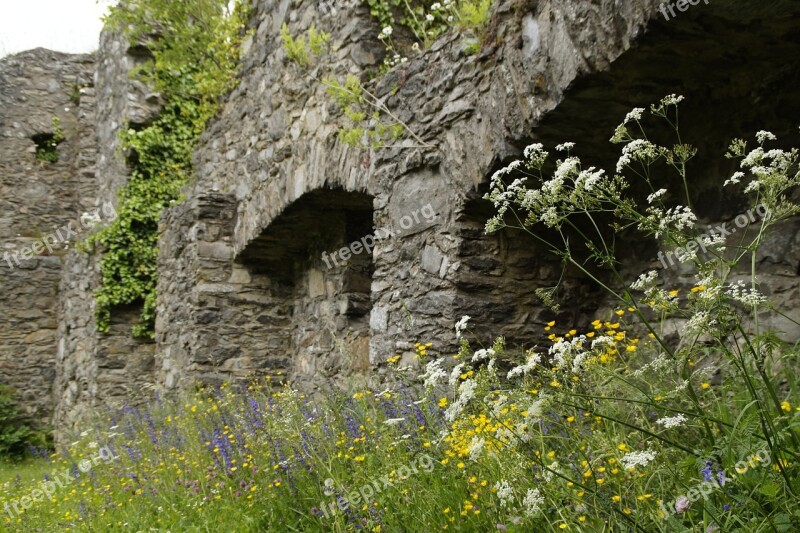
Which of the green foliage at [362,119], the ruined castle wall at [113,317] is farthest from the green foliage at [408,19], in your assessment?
the ruined castle wall at [113,317]

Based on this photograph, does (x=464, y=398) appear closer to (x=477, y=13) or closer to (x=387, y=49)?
(x=477, y=13)

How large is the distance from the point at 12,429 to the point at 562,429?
35.5 feet

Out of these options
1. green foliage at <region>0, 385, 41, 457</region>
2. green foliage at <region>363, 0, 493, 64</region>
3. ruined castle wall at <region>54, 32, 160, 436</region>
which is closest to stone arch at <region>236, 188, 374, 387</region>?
green foliage at <region>363, 0, 493, 64</region>

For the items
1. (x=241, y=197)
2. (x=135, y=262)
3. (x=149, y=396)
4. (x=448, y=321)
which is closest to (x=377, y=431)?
(x=448, y=321)

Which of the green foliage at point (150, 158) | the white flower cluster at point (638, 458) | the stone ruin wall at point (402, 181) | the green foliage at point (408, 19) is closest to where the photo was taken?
the white flower cluster at point (638, 458)

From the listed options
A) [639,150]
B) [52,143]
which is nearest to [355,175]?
[639,150]

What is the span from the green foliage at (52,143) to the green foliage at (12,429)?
4535 mm

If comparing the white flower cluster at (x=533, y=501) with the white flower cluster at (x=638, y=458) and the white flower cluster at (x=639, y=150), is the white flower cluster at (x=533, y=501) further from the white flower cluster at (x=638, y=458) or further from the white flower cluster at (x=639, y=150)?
the white flower cluster at (x=639, y=150)

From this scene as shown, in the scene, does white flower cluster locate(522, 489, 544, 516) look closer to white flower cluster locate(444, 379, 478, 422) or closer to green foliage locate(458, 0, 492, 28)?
white flower cluster locate(444, 379, 478, 422)

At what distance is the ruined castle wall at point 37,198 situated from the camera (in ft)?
37.6

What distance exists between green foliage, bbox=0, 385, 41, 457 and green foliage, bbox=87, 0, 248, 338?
134 inches

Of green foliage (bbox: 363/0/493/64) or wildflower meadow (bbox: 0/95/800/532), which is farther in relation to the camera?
green foliage (bbox: 363/0/493/64)

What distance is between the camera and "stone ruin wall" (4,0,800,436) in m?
3.03

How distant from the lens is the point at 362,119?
4.86m
